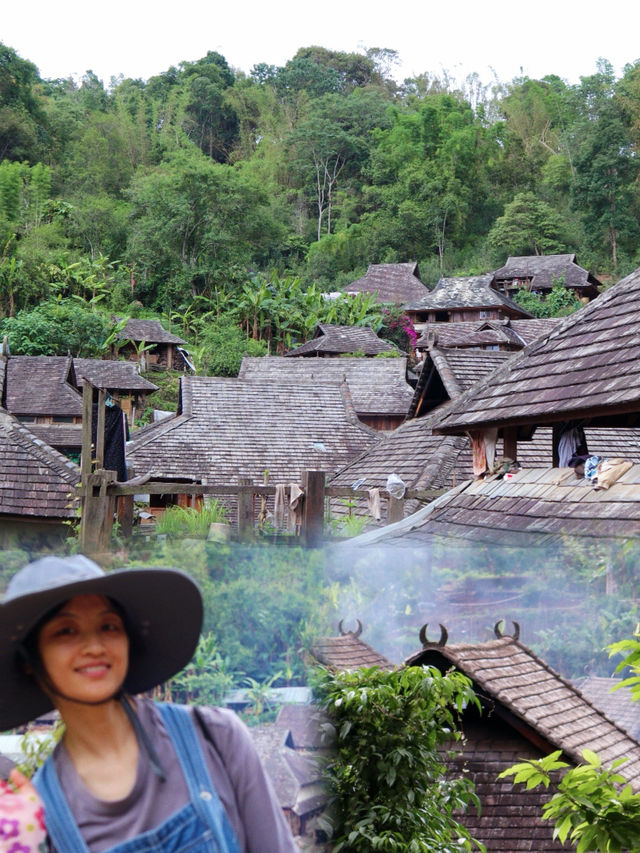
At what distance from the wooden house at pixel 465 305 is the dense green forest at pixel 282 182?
503 centimetres

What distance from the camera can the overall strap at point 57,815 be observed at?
143cm

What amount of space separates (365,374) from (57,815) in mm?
22631

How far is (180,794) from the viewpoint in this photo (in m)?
Answer: 1.51

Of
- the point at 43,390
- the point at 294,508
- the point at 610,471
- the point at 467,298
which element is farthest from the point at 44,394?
the point at 467,298

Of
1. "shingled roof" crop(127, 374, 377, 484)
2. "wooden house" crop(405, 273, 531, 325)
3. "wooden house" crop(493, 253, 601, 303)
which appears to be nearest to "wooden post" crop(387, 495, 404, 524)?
"shingled roof" crop(127, 374, 377, 484)

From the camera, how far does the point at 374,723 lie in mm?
3486

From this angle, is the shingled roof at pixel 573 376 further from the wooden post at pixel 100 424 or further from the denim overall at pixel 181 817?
the denim overall at pixel 181 817

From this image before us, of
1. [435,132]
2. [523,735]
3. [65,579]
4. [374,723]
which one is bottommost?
[523,735]

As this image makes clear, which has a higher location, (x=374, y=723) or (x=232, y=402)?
(x=232, y=402)

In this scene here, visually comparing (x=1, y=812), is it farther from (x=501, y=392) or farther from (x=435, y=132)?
(x=435, y=132)

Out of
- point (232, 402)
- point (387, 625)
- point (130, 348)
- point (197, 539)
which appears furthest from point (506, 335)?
point (197, 539)

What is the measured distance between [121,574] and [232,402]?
48.7 ft

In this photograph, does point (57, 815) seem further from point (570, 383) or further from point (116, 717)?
point (570, 383)

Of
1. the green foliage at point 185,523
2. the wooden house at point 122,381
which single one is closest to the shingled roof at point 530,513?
the green foliage at point 185,523
